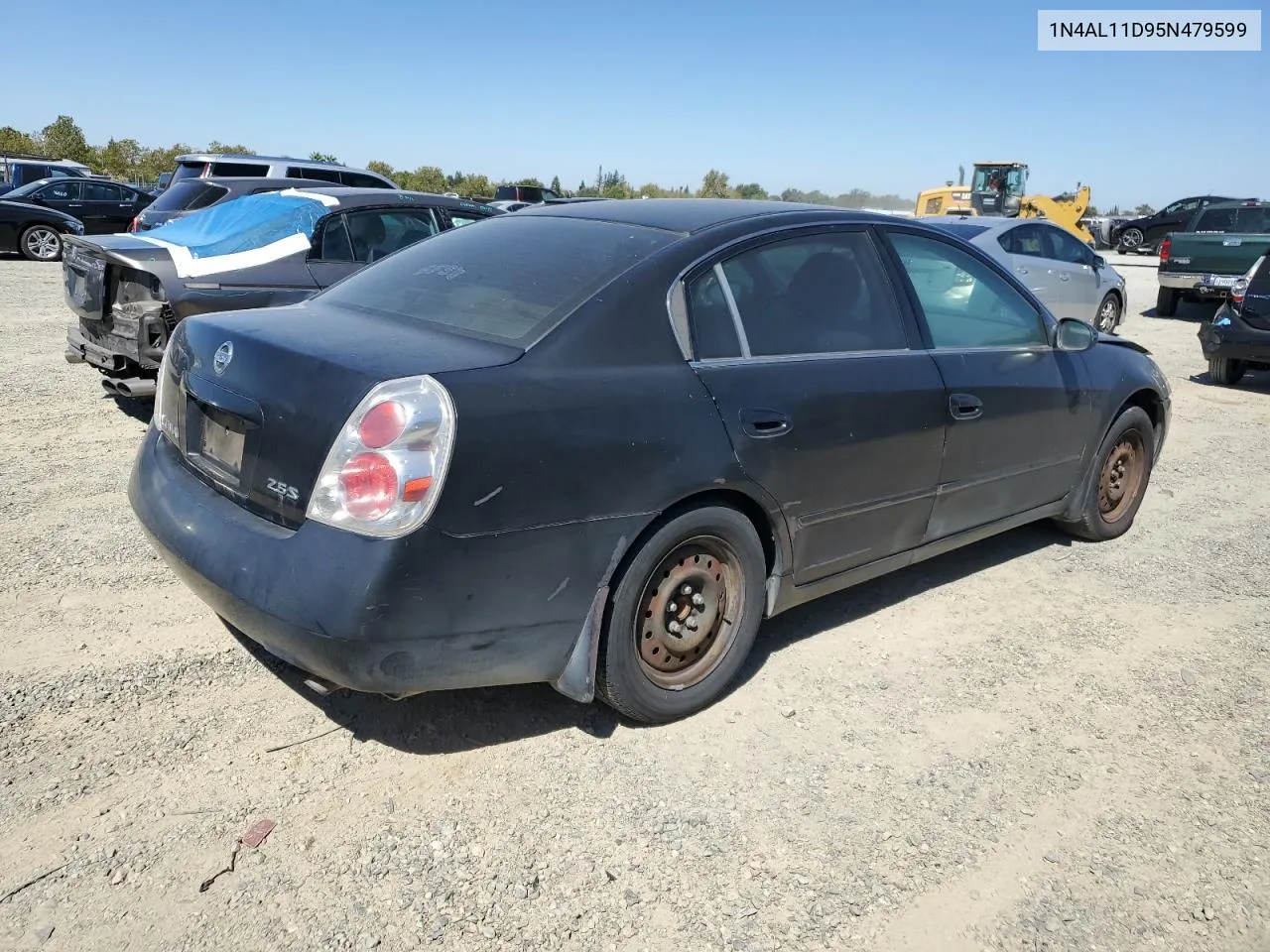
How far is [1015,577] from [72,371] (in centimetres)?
716

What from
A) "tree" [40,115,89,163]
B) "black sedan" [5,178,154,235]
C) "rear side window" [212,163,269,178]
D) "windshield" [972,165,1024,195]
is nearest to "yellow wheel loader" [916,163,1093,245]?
"windshield" [972,165,1024,195]

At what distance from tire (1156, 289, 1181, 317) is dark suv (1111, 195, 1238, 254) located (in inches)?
614

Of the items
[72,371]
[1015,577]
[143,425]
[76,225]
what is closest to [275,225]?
[143,425]

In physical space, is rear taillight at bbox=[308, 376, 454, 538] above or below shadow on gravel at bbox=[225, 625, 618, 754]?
above

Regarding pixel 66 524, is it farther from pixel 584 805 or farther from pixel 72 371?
pixel 72 371

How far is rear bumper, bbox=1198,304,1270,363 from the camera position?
9.47 metres

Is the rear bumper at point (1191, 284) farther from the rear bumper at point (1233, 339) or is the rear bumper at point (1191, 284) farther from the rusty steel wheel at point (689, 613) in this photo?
the rusty steel wheel at point (689, 613)

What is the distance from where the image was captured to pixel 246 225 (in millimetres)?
6527

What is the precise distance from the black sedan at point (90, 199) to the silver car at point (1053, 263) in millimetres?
16936

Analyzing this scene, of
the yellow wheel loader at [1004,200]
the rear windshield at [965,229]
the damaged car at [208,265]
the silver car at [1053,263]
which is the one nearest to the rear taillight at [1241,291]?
the silver car at [1053,263]

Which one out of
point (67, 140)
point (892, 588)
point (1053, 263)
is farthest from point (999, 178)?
point (67, 140)

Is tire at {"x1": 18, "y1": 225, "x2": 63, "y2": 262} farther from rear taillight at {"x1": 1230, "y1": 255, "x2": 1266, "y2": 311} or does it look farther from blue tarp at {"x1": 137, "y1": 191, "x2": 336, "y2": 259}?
rear taillight at {"x1": 1230, "y1": 255, "x2": 1266, "y2": 311}

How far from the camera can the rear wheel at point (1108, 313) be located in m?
12.4

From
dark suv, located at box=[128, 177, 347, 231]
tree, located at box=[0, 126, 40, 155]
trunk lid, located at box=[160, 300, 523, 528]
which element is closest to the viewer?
trunk lid, located at box=[160, 300, 523, 528]
